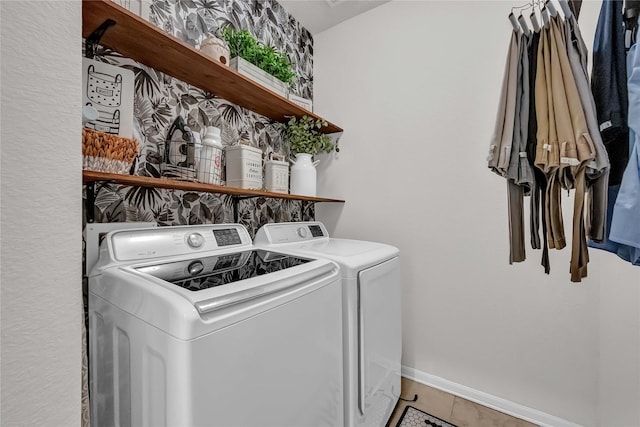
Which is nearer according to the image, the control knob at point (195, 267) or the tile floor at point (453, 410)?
the control knob at point (195, 267)

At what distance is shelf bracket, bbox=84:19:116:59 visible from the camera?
1015 millimetres

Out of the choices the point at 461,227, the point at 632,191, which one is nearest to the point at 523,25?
the point at 632,191

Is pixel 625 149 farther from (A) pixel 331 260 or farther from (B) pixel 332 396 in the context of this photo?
(B) pixel 332 396

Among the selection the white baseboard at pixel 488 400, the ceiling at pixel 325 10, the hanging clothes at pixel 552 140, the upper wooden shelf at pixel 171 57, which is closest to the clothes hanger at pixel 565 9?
the hanging clothes at pixel 552 140

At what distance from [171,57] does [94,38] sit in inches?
10.6

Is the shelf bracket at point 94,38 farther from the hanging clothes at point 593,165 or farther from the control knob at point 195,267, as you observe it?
the hanging clothes at point 593,165

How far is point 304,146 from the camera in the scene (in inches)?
81.7

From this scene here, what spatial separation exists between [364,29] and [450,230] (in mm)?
1631

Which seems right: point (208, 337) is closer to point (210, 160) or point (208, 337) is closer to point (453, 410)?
point (210, 160)

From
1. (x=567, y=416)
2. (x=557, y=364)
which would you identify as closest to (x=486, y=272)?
(x=557, y=364)

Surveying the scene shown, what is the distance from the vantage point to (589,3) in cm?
143

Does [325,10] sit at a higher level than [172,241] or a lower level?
higher

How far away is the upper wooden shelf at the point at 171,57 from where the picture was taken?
977 millimetres

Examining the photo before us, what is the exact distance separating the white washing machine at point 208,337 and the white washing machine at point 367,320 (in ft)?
0.26
